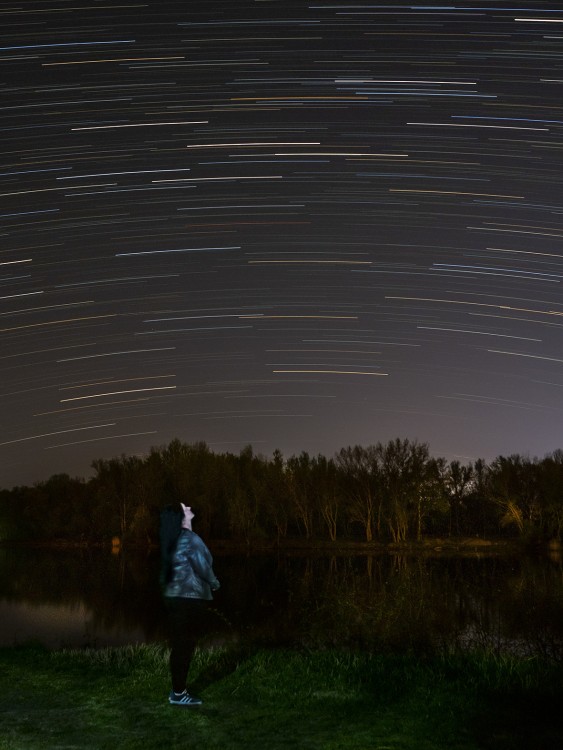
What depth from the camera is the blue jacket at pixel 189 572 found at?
310 inches

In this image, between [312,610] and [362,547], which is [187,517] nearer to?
[312,610]

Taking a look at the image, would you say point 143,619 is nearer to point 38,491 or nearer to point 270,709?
point 270,709

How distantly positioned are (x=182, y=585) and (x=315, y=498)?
7315 cm

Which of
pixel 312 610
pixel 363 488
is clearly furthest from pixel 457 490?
pixel 312 610

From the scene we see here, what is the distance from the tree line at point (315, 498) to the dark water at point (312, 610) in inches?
1159

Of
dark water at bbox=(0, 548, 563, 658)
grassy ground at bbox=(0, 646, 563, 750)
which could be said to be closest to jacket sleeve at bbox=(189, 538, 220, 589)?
grassy ground at bbox=(0, 646, 563, 750)

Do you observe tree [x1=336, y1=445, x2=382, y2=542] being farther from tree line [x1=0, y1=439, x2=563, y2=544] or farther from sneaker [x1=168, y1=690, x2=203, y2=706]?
sneaker [x1=168, y1=690, x2=203, y2=706]

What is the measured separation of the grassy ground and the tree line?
2445 inches

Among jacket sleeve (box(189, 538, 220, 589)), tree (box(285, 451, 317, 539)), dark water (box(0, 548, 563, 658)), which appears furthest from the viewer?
tree (box(285, 451, 317, 539))

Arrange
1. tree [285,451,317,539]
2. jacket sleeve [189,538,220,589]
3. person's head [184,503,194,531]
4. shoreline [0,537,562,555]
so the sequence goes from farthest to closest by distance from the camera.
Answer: tree [285,451,317,539]
shoreline [0,537,562,555]
person's head [184,503,194,531]
jacket sleeve [189,538,220,589]

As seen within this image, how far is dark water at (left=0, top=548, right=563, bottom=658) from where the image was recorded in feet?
48.8

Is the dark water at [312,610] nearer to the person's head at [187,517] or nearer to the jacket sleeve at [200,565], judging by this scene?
the jacket sleeve at [200,565]

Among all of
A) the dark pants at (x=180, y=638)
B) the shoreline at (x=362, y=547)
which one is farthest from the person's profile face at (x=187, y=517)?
the shoreline at (x=362, y=547)

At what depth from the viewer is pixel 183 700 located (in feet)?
25.7
